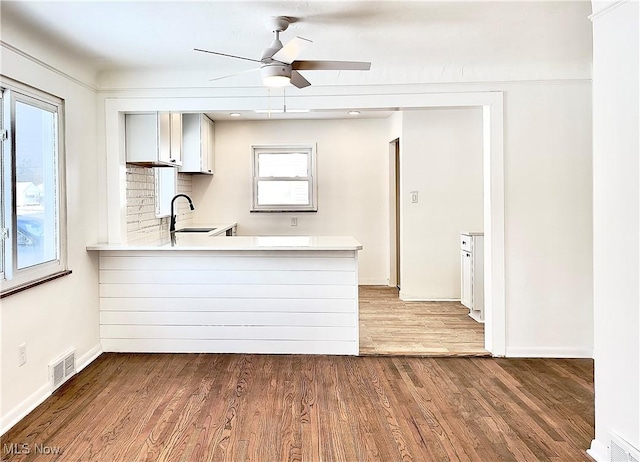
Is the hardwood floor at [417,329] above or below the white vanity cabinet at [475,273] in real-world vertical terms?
below

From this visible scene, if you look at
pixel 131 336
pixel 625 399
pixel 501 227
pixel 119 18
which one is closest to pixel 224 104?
pixel 119 18

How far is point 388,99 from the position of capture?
406cm

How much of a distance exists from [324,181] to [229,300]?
3265 millimetres

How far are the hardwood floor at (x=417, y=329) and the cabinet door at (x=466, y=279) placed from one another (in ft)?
0.43

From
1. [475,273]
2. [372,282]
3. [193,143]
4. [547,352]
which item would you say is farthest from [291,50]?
[372,282]

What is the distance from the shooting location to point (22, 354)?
9.85 ft

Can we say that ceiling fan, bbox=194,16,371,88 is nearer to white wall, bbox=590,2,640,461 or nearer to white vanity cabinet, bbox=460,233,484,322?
white wall, bbox=590,2,640,461

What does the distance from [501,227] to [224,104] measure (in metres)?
2.41

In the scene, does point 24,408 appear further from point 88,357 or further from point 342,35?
point 342,35

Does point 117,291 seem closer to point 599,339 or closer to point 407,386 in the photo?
point 407,386

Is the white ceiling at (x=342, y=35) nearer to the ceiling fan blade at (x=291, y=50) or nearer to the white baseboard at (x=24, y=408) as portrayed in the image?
the ceiling fan blade at (x=291, y=50)

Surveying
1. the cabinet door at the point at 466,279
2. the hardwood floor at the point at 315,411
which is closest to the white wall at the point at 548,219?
the hardwood floor at the point at 315,411

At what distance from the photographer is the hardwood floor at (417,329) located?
4.21 meters

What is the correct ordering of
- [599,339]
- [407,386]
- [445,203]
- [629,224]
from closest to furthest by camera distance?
[629,224] → [599,339] → [407,386] → [445,203]
